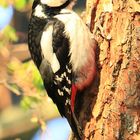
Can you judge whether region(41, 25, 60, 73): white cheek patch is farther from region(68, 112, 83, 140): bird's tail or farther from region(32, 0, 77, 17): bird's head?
region(68, 112, 83, 140): bird's tail

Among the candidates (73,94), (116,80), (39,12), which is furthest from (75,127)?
(39,12)

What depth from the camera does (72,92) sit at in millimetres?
3148

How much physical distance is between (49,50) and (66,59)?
0.12 m

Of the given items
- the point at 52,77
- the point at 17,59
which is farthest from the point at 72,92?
the point at 17,59

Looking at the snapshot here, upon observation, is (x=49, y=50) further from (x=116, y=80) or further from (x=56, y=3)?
(x=116, y=80)

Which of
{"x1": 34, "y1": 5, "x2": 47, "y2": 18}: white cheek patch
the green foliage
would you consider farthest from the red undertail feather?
the green foliage

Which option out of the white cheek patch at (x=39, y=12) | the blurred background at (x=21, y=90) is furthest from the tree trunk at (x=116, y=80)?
the blurred background at (x=21, y=90)

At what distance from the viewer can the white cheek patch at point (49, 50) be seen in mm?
3141

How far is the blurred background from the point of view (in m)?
4.46

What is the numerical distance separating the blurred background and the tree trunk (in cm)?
110

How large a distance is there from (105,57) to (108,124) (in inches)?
15.8

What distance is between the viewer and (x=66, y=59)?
10.4 feet

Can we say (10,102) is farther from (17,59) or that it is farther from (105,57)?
(105,57)

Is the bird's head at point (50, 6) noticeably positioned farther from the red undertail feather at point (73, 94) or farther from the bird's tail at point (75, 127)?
the bird's tail at point (75, 127)
